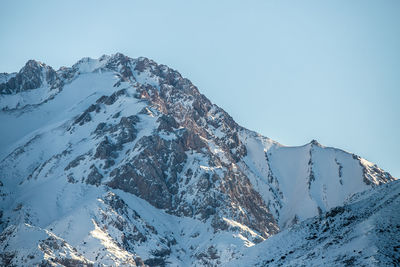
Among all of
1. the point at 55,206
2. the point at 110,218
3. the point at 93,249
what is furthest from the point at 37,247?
the point at 55,206

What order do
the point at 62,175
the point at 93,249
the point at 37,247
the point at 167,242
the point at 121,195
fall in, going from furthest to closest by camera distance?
the point at 62,175, the point at 121,195, the point at 167,242, the point at 93,249, the point at 37,247

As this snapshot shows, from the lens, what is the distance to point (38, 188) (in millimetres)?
176500

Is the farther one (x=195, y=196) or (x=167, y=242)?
(x=195, y=196)

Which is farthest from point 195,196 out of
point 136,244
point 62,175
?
point 62,175

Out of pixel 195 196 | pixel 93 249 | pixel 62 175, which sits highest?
pixel 195 196

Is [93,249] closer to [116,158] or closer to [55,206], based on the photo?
[55,206]

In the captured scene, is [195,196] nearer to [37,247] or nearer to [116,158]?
[116,158]

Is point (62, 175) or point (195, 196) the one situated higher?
point (195, 196)

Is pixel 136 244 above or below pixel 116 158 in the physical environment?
below

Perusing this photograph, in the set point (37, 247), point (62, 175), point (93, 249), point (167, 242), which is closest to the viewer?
point (37, 247)

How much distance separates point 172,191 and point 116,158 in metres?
29.6

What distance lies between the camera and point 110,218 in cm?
14925

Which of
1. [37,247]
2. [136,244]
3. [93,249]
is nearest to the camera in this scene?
[37,247]

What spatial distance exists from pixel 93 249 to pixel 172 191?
2634 inches
